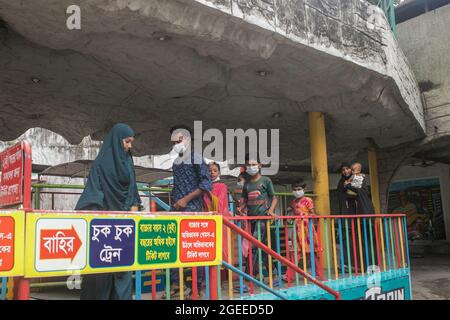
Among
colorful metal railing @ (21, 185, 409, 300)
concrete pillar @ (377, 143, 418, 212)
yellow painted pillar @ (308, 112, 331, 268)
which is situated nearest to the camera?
colorful metal railing @ (21, 185, 409, 300)

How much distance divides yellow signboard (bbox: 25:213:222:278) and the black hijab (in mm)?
756

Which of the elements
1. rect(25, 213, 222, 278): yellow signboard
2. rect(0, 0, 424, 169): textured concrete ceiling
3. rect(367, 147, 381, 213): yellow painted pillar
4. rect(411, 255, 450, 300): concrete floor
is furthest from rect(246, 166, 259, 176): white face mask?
rect(367, 147, 381, 213): yellow painted pillar

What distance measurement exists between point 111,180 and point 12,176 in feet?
3.37

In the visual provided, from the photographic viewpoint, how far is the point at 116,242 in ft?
8.11

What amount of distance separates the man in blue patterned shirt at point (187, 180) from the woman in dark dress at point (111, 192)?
0.72m

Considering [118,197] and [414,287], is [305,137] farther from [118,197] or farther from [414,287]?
[118,197]

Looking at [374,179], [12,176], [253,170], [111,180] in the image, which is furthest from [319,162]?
[12,176]

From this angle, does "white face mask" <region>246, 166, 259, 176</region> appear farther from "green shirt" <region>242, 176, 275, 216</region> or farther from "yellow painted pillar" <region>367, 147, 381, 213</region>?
"yellow painted pillar" <region>367, 147, 381, 213</region>

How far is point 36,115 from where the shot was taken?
6.92 metres

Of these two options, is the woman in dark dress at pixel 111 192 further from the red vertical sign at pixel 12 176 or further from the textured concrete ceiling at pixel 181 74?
the textured concrete ceiling at pixel 181 74

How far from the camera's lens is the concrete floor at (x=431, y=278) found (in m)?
7.50

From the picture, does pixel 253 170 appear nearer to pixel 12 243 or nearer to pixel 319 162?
pixel 319 162

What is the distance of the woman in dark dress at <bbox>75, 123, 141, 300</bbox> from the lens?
3.10m

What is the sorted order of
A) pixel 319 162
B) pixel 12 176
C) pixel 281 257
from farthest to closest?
pixel 319 162 → pixel 281 257 → pixel 12 176
